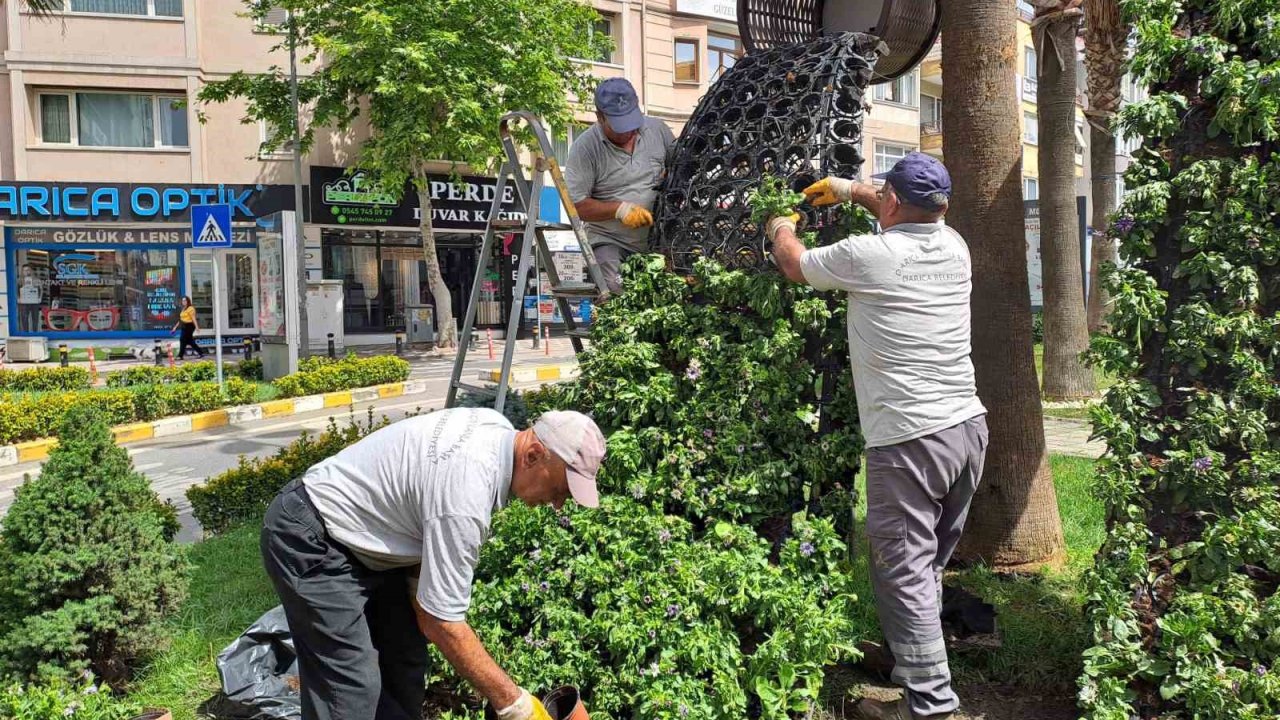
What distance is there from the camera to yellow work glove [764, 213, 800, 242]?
11.4 ft

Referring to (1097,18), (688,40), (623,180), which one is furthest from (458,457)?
(688,40)

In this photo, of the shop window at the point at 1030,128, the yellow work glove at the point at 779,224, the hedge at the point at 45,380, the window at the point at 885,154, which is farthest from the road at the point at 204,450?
the shop window at the point at 1030,128

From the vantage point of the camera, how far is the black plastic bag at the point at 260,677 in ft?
10.8

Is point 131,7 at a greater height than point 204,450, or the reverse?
point 131,7

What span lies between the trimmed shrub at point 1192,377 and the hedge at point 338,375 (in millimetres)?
12344

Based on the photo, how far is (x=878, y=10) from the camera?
4.68 m

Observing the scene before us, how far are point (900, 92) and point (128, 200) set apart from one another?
79.8ft

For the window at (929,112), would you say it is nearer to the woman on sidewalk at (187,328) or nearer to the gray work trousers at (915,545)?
the woman on sidewalk at (187,328)

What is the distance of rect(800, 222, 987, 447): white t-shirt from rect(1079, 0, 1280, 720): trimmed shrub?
621 mm

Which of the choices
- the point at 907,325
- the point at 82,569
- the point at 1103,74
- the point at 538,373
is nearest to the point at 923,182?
the point at 907,325

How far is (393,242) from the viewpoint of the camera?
984 inches

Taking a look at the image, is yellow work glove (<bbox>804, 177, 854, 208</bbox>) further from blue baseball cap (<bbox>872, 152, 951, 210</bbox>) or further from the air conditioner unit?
the air conditioner unit

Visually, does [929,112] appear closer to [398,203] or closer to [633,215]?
[398,203]

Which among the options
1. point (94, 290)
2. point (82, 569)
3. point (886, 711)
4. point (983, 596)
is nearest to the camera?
point (886, 711)
